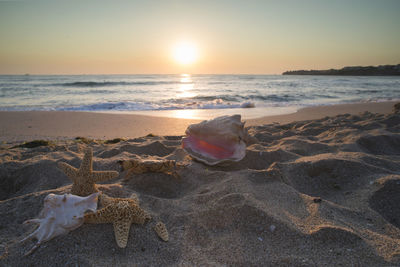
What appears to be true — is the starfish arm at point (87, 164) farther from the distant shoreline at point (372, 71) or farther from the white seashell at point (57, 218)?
the distant shoreline at point (372, 71)

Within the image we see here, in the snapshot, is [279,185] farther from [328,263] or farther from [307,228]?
[328,263]

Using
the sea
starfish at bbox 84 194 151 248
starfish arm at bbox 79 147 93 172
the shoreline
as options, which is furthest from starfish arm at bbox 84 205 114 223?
the sea

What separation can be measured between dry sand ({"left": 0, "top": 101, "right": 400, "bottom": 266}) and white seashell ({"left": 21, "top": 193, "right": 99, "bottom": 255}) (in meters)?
0.05

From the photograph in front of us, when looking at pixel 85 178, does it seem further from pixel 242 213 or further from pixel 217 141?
pixel 217 141

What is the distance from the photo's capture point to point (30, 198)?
1988 mm

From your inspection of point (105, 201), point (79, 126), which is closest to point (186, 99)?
point (79, 126)

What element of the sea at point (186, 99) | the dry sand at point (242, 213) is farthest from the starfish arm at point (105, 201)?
the sea at point (186, 99)

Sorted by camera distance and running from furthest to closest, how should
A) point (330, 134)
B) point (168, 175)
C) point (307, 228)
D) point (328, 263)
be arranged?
1. point (330, 134)
2. point (168, 175)
3. point (307, 228)
4. point (328, 263)

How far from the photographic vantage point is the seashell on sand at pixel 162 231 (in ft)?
5.08

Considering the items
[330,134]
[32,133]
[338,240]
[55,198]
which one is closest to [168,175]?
[55,198]

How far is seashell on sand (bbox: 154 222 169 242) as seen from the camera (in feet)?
5.08

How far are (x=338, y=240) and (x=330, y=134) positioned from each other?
9.76 feet

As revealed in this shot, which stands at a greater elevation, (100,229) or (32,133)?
(100,229)

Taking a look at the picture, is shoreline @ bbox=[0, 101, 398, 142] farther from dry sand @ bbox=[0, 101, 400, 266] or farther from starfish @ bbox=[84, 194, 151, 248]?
starfish @ bbox=[84, 194, 151, 248]
